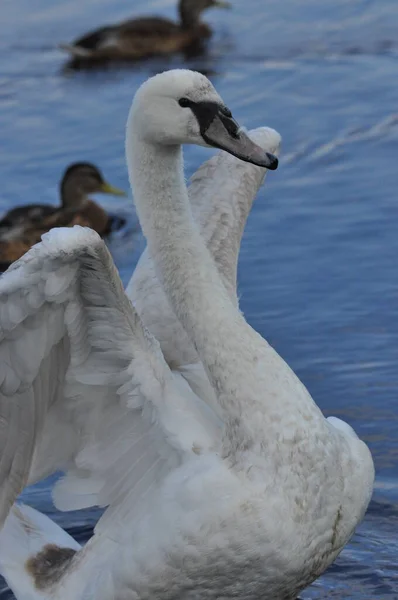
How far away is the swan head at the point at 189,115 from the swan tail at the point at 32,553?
1.76m

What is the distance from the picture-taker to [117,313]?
525 centimetres

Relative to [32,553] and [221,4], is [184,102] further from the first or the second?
[221,4]

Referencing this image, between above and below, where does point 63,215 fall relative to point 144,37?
below

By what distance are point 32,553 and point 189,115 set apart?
1.94 metres

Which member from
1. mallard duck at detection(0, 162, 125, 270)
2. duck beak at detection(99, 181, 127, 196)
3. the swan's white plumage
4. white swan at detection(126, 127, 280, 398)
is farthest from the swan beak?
duck beak at detection(99, 181, 127, 196)

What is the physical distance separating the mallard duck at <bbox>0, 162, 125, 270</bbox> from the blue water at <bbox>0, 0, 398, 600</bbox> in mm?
305

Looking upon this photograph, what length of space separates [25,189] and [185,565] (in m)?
7.06

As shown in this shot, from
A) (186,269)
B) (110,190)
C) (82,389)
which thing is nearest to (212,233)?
(186,269)

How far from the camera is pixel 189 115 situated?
532 centimetres

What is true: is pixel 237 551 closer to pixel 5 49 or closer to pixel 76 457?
pixel 76 457

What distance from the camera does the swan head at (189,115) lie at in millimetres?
5293

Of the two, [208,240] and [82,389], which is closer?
[82,389]

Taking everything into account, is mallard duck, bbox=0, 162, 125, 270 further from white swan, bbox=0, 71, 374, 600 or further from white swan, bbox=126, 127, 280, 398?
white swan, bbox=0, 71, 374, 600

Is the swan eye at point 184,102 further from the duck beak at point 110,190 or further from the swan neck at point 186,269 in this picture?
the duck beak at point 110,190
